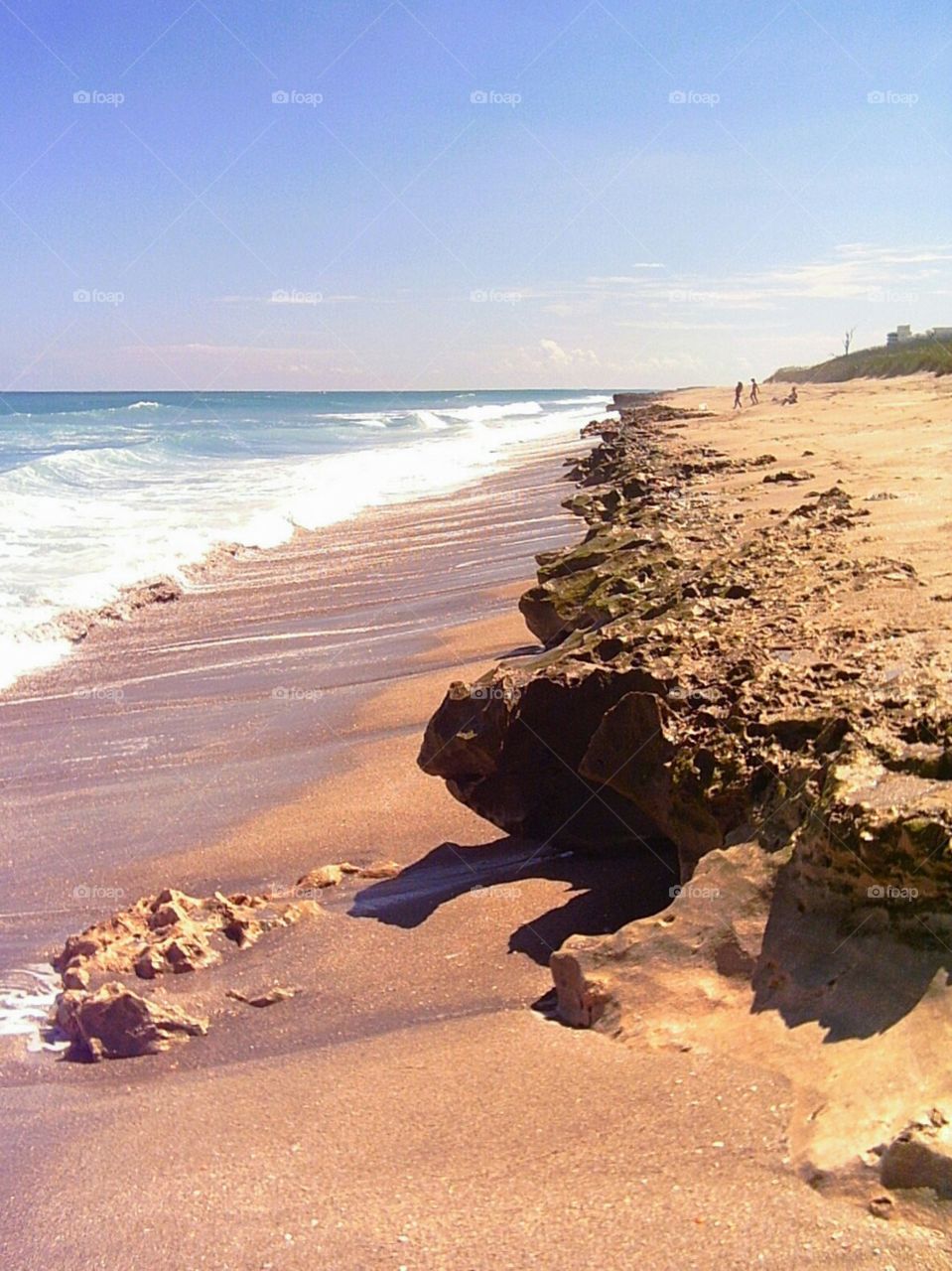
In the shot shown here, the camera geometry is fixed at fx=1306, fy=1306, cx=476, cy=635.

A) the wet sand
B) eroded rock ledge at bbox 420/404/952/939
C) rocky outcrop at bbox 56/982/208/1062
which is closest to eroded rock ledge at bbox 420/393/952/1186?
eroded rock ledge at bbox 420/404/952/939

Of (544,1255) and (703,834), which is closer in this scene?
(544,1255)

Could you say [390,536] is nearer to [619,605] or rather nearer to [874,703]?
[619,605]

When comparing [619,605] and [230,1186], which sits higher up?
[619,605]

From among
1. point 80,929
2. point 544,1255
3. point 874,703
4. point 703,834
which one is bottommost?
point 80,929

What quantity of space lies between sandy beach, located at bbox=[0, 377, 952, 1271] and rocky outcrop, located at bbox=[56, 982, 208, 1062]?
0.08 meters

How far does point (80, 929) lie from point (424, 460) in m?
34.4

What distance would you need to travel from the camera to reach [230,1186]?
3.38 meters

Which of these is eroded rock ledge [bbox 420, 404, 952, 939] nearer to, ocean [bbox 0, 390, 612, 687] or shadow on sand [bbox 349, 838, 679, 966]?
shadow on sand [bbox 349, 838, 679, 966]

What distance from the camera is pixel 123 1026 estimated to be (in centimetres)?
453

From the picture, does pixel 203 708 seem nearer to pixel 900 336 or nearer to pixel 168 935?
pixel 168 935

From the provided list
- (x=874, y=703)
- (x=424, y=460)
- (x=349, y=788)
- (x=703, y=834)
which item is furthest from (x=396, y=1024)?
(x=424, y=460)

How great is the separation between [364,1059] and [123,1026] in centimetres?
101

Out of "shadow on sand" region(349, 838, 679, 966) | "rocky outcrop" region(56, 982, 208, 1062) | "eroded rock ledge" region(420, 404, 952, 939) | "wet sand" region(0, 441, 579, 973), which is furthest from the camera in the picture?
"wet sand" region(0, 441, 579, 973)

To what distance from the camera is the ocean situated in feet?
49.2
